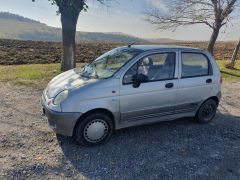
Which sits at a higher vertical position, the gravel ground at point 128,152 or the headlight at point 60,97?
the headlight at point 60,97

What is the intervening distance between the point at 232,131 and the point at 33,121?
4468 millimetres

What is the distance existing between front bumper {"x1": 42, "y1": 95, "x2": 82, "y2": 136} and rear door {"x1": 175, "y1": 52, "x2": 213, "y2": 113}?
2.33 meters

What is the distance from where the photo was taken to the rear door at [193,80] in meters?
6.00

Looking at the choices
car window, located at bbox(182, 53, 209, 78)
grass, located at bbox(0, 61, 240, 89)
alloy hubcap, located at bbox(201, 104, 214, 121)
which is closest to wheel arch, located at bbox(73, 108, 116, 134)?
car window, located at bbox(182, 53, 209, 78)

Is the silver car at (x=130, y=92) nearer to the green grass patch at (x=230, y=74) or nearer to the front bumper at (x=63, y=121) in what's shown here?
the front bumper at (x=63, y=121)

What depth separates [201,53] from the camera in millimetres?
6398

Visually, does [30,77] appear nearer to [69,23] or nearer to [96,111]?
[69,23]

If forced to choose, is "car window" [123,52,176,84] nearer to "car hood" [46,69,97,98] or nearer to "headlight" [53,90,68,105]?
"car hood" [46,69,97,98]

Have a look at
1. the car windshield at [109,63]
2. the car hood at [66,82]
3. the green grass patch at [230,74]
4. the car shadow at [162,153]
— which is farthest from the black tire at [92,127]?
the green grass patch at [230,74]

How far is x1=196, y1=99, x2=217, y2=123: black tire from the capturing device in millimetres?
6531

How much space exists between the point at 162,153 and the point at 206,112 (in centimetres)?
211

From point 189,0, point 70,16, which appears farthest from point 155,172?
point 189,0

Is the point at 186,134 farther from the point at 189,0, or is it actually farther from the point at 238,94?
the point at 189,0

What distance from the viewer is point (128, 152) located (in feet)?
16.5
